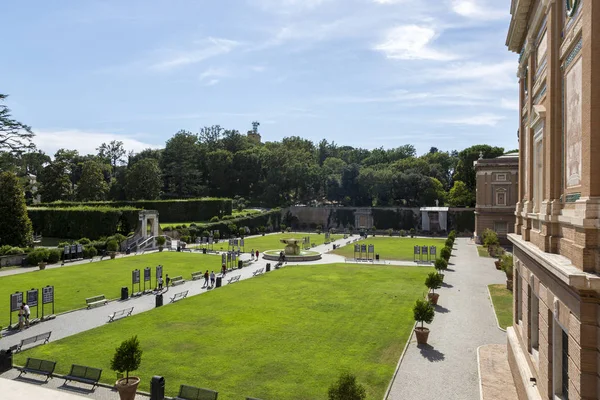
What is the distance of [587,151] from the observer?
7.39 metres

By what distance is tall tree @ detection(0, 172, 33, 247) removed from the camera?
47312 mm

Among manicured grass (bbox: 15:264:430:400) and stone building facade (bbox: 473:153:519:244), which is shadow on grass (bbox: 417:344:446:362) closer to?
manicured grass (bbox: 15:264:430:400)

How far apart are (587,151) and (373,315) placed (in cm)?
1714

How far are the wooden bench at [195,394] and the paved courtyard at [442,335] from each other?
8.36 feet

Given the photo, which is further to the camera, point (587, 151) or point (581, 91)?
point (581, 91)

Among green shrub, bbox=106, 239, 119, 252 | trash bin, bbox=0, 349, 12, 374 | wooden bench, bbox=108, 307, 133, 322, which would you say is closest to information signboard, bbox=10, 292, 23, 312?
wooden bench, bbox=108, 307, 133, 322

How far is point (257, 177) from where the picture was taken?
329 ft

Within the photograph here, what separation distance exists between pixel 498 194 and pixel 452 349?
44.9 meters

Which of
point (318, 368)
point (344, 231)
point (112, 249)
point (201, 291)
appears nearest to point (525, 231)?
point (318, 368)

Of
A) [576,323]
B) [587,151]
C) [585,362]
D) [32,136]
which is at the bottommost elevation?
[585,362]

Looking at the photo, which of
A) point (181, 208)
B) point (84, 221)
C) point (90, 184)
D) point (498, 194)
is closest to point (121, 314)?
point (84, 221)

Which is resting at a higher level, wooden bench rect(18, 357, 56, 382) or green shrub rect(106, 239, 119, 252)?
green shrub rect(106, 239, 119, 252)

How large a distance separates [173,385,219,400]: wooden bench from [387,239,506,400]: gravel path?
562 cm

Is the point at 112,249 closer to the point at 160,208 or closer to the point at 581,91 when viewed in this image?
the point at 160,208
